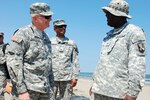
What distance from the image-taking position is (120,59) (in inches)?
227

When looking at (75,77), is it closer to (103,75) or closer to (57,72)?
(57,72)

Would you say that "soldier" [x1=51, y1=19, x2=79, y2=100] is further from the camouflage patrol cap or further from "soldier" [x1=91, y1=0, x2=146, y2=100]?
the camouflage patrol cap

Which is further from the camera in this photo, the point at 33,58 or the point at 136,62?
the point at 33,58

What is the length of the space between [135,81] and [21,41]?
1.63 metres

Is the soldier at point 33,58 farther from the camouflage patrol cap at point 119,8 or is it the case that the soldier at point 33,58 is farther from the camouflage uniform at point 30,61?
the camouflage patrol cap at point 119,8

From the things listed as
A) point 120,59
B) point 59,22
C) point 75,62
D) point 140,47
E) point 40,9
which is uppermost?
point 40,9

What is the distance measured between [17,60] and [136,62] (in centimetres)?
158

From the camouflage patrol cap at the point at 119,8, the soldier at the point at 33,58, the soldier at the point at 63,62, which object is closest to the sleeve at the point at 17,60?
the soldier at the point at 33,58

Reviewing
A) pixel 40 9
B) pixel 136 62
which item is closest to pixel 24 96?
pixel 40 9

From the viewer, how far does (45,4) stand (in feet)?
20.5

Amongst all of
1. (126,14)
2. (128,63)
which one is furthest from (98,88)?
(126,14)

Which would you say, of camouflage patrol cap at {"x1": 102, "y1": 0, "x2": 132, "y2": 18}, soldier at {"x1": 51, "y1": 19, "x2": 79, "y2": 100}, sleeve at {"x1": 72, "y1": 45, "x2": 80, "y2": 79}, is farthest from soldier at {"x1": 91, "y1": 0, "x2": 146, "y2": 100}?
sleeve at {"x1": 72, "y1": 45, "x2": 80, "y2": 79}

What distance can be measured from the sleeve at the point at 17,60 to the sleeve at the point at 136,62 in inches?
55.9

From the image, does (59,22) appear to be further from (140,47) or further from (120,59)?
(140,47)
